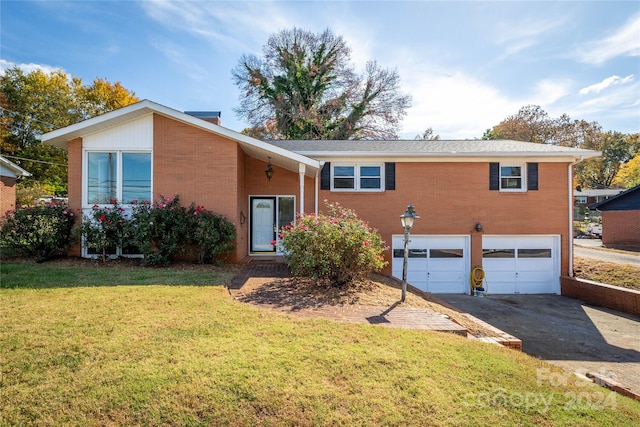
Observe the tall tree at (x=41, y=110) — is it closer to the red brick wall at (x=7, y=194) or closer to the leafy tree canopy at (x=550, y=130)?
the red brick wall at (x=7, y=194)

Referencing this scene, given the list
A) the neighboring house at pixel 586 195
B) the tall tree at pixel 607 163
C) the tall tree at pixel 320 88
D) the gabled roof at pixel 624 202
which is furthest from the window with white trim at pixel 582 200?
the tall tree at pixel 320 88

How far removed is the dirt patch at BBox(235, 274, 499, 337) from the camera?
5.46 m

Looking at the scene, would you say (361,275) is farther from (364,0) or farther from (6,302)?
(364,0)

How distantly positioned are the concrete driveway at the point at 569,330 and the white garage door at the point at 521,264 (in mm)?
394

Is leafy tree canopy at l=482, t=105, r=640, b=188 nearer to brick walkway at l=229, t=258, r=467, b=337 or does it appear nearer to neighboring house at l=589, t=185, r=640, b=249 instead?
neighboring house at l=589, t=185, r=640, b=249

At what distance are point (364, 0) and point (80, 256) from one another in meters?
11.6

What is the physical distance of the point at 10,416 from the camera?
2416mm

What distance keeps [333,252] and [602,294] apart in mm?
10151

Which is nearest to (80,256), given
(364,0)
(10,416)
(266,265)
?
(266,265)

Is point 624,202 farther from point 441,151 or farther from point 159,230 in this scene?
point 159,230

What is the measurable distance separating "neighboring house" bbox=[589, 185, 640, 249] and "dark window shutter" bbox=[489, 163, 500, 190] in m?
15.1

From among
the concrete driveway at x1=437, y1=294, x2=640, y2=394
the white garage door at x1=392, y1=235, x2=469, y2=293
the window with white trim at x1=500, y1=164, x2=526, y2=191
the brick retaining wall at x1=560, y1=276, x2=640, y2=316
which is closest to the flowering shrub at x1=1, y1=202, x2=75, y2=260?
the white garage door at x1=392, y1=235, x2=469, y2=293

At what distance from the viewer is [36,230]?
27.2 feet

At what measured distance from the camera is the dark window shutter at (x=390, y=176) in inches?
440
